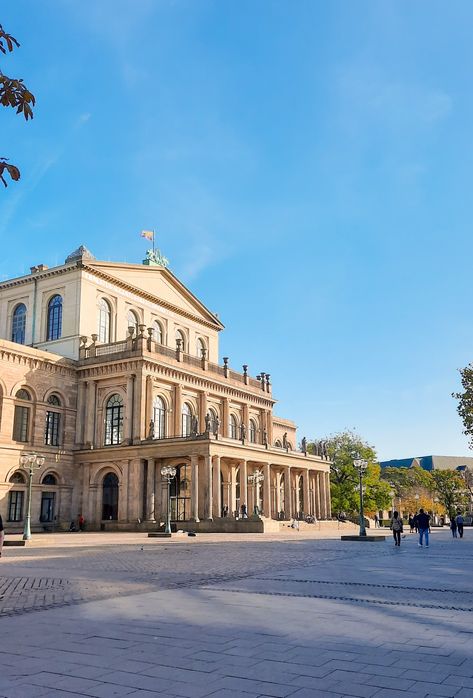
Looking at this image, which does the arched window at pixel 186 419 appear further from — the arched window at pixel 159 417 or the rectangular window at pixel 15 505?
the rectangular window at pixel 15 505

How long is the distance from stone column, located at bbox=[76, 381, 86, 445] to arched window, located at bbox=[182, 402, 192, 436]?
8841 mm

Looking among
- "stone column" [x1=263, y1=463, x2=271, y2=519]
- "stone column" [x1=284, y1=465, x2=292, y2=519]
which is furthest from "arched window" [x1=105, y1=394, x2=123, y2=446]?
"stone column" [x1=284, y1=465, x2=292, y2=519]

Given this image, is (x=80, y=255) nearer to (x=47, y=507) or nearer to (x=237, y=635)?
(x=47, y=507)

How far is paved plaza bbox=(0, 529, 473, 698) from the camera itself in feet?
18.8

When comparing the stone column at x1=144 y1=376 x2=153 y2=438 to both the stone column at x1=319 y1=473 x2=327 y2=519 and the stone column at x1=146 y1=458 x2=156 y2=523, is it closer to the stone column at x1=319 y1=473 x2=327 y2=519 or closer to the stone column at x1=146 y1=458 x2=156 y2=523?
the stone column at x1=146 y1=458 x2=156 y2=523

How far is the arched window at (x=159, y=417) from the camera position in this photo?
52031mm

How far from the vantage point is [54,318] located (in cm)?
5409

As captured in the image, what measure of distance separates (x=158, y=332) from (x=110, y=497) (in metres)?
17.1

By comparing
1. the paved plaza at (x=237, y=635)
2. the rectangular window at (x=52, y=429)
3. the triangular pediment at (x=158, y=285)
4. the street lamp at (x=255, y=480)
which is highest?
the triangular pediment at (x=158, y=285)

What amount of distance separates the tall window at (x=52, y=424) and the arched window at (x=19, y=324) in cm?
861

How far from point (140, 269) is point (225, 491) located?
21687 millimetres

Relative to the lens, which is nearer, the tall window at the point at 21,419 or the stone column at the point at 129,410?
the tall window at the point at 21,419

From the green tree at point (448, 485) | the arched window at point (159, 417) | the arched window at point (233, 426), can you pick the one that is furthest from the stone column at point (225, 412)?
the green tree at point (448, 485)

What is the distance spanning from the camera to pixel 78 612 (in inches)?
384
